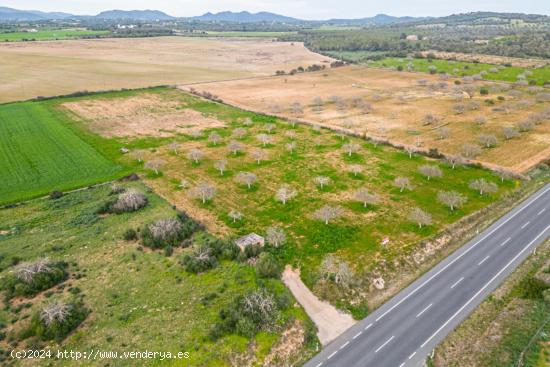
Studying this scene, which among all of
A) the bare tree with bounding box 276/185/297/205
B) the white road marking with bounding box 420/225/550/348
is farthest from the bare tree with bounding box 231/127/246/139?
the white road marking with bounding box 420/225/550/348

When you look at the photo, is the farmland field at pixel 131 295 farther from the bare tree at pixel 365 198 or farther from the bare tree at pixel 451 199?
the bare tree at pixel 451 199

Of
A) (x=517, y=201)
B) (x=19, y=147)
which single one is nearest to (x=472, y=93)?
(x=517, y=201)

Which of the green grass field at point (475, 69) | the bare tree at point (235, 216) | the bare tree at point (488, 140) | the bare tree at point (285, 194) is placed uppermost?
the green grass field at point (475, 69)

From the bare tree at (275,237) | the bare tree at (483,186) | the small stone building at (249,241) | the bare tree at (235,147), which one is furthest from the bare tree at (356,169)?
the small stone building at (249,241)

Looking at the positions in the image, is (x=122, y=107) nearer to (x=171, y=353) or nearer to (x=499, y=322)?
(x=171, y=353)

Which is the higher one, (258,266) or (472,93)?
(472,93)
